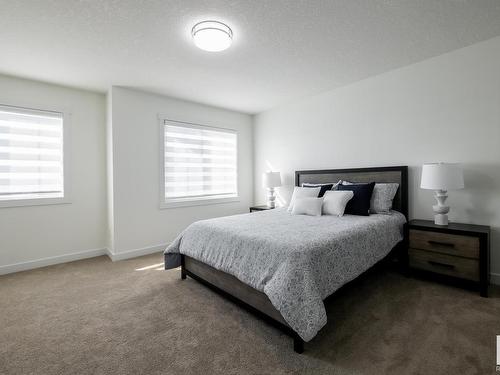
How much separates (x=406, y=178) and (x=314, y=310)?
7.69 ft

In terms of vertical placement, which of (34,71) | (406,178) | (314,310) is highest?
(34,71)

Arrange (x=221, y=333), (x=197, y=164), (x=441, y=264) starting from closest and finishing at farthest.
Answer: (x=221, y=333)
(x=441, y=264)
(x=197, y=164)

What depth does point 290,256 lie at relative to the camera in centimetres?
173

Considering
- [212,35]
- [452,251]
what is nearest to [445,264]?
[452,251]

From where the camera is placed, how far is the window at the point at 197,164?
4.15 m

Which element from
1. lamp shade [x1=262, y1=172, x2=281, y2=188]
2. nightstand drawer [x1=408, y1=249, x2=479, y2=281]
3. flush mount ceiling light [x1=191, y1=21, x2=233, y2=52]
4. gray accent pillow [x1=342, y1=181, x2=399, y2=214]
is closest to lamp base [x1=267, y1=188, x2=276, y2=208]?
lamp shade [x1=262, y1=172, x2=281, y2=188]

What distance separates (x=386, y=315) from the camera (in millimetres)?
2033

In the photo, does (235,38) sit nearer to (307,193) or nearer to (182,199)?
(307,193)

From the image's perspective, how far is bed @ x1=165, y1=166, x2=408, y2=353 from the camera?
63.9 inches

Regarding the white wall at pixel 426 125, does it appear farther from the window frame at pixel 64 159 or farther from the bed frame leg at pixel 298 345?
the window frame at pixel 64 159

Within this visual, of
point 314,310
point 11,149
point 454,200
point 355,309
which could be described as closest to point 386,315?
point 355,309

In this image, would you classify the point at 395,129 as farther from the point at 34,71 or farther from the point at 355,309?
the point at 34,71

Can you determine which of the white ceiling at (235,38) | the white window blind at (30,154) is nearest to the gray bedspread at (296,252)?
the white ceiling at (235,38)

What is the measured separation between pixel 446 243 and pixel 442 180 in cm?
62
